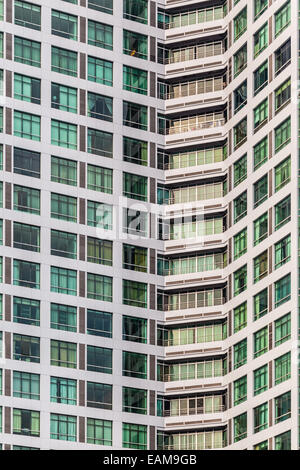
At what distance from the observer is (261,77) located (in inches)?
6309

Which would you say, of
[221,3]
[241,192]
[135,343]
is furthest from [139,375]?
[221,3]

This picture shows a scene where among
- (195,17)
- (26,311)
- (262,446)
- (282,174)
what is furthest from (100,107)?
(262,446)

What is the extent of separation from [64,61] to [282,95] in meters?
21.3

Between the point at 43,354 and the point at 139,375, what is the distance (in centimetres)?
943

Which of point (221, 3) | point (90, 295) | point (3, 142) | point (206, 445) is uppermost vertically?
point (221, 3)

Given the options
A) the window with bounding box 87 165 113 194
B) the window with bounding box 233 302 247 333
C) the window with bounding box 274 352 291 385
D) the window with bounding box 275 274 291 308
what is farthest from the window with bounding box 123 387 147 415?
the window with bounding box 87 165 113 194

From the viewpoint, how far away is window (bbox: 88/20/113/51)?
549 feet

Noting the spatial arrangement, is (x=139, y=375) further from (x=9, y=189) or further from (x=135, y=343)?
(x=9, y=189)

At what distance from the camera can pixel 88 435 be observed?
15850cm

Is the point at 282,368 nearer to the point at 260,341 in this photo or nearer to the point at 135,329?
the point at 260,341

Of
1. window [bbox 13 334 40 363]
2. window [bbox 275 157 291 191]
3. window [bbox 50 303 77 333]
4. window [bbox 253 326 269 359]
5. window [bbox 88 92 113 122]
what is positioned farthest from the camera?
window [bbox 88 92 113 122]

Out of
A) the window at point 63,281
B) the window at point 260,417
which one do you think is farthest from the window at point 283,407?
the window at point 63,281

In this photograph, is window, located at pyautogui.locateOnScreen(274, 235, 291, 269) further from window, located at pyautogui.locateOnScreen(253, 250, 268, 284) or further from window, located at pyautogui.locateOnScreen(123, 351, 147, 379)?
window, located at pyautogui.locateOnScreen(123, 351, 147, 379)

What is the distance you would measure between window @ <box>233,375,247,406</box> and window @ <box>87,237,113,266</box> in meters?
15.5
